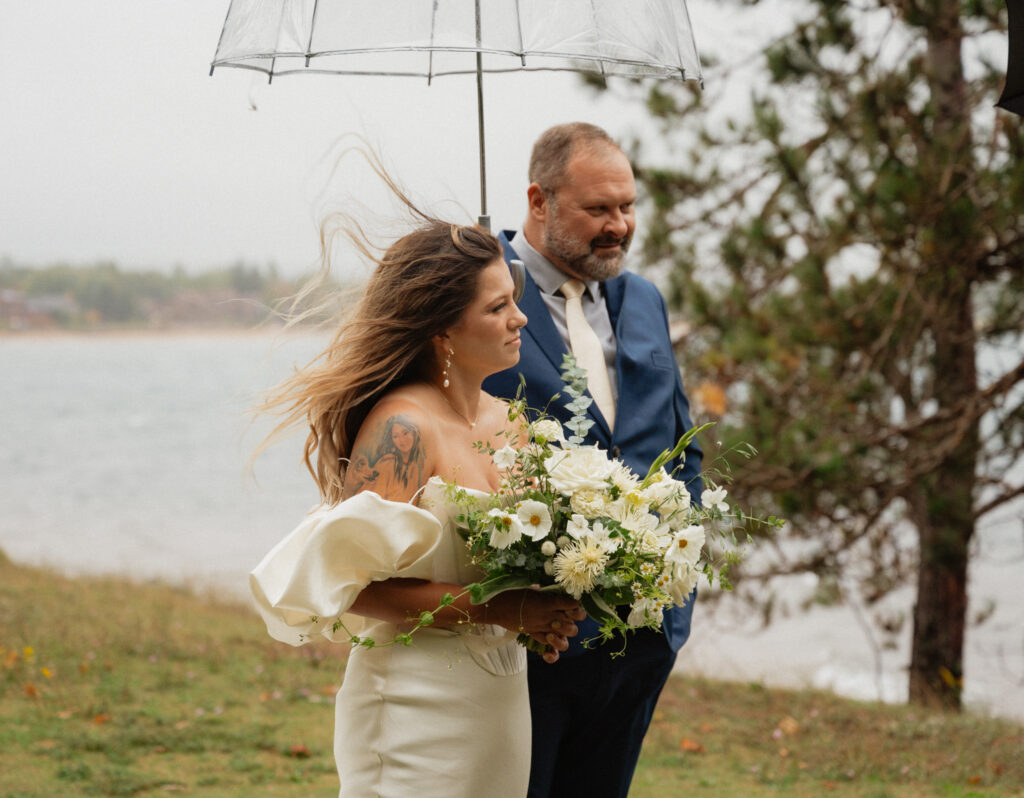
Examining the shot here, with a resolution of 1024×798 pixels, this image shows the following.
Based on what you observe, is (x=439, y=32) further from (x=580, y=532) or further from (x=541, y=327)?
(x=580, y=532)

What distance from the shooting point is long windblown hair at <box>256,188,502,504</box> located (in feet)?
8.59

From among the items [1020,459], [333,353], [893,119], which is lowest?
[1020,459]

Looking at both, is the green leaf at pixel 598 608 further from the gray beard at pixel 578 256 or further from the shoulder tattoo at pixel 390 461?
the gray beard at pixel 578 256

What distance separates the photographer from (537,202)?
3.47m

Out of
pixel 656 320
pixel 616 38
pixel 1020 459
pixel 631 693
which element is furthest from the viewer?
pixel 1020 459

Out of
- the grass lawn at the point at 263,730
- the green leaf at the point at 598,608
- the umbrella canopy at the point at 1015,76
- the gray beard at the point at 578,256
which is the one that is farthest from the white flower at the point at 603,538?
the grass lawn at the point at 263,730

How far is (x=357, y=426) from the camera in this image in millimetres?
2721

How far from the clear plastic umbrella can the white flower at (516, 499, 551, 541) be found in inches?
37.2

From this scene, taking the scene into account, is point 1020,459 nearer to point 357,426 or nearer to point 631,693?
point 631,693

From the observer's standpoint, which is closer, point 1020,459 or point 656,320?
point 656,320

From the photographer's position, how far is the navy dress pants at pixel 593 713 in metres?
3.08

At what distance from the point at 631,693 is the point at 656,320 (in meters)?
1.15

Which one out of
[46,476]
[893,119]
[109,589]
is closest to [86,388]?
[46,476]

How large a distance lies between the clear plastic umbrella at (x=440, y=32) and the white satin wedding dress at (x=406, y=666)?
0.96 metres
